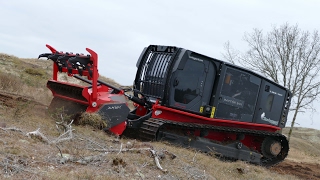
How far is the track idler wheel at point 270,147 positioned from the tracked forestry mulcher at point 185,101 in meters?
0.03

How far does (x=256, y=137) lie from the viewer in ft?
39.4

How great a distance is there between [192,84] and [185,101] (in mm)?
477

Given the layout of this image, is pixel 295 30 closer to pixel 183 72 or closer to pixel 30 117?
pixel 183 72

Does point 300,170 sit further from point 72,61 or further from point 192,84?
point 72,61

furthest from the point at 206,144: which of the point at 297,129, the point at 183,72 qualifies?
the point at 297,129

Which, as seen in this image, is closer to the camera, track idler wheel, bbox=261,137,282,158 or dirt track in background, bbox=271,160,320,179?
dirt track in background, bbox=271,160,320,179

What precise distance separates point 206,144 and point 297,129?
33.3 metres

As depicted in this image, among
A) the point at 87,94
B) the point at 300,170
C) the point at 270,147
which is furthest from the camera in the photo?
the point at 300,170

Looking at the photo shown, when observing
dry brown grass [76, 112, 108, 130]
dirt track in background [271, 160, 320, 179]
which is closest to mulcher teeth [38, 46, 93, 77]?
dry brown grass [76, 112, 108, 130]

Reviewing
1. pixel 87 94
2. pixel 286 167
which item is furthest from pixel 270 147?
pixel 87 94

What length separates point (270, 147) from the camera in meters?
11.9

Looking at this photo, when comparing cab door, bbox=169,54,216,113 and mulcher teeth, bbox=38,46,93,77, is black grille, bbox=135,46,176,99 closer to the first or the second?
cab door, bbox=169,54,216,113

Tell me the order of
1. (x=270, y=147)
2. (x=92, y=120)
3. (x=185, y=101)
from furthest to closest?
1. (x=270, y=147)
2. (x=185, y=101)
3. (x=92, y=120)

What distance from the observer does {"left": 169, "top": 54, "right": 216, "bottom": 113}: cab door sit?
394 inches
